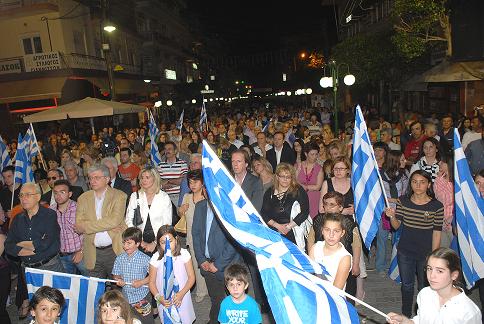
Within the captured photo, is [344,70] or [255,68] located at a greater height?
[255,68]

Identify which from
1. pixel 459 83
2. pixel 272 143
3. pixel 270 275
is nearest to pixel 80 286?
pixel 270 275

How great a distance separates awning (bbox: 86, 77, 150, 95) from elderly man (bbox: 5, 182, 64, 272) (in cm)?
2267

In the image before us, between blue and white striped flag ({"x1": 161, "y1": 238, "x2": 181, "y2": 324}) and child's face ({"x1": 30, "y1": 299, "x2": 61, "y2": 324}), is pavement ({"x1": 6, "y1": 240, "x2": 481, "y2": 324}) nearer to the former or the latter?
blue and white striped flag ({"x1": 161, "y1": 238, "x2": 181, "y2": 324})

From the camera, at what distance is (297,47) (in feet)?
235

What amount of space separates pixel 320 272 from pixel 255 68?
4919 inches

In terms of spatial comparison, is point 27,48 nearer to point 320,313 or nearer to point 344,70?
point 344,70

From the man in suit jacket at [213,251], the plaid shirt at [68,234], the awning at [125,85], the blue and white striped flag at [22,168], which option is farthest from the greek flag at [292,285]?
the awning at [125,85]

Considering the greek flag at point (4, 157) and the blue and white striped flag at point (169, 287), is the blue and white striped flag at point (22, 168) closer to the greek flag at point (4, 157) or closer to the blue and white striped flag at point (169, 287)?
the greek flag at point (4, 157)

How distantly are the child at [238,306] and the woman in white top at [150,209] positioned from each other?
1.72 meters

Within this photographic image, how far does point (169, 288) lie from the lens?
14.9ft

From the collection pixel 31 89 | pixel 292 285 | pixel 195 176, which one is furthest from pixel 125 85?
pixel 292 285

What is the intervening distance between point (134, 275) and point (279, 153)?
4.83m

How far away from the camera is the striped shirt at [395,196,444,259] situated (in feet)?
15.5

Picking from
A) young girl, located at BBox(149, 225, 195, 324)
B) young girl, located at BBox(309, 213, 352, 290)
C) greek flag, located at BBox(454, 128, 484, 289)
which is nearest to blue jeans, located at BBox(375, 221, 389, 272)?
greek flag, located at BBox(454, 128, 484, 289)
